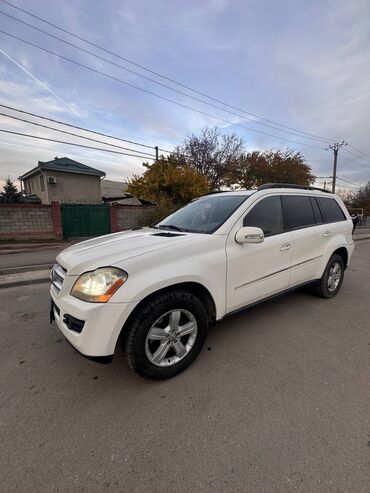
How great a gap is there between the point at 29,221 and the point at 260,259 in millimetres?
12621

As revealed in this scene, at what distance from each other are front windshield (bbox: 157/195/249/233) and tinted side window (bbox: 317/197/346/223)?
5.88 ft

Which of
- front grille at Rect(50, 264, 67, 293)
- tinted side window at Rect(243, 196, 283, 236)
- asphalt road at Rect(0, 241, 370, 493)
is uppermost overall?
tinted side window at Rect(243, 196, 283, 236)

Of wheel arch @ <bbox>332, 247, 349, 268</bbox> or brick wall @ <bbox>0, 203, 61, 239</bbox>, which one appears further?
brick wall @ <bbox>0, 203, 61, 239</bbox>

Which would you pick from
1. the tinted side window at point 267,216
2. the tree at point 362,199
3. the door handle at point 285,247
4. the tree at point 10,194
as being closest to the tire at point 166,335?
the tinted side window at point 267,216

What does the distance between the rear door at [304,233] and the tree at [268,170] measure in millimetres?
25232

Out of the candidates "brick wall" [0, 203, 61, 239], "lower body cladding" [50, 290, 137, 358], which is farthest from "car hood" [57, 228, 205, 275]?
"brick wall" [0, 203, 61, 239]

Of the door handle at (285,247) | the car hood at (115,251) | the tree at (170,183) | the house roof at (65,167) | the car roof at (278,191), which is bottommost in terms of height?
the door handle at (285,247)

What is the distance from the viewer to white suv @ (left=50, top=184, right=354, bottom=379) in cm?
191

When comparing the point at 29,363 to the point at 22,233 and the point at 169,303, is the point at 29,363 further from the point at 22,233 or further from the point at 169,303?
the point at 22,233

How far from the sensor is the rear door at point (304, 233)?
3.28 meters

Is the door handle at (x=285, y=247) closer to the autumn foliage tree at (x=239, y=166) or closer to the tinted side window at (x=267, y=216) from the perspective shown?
the tinted side window at (x=267, y=216)

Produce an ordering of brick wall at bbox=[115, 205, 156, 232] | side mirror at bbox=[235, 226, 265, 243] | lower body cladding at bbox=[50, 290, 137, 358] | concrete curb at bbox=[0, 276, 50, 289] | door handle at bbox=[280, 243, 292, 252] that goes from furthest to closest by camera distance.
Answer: brick wall at bbox=[115, 205, 156, 232]
concrete curb at bbox=[0, 276, 50, 289]
door handle at bbox=[280, 243, 292, 252]
side mirror at bbox=[235, 226, 265, 243]
lower body cladding at bbox=[50, 290, 137, 358]

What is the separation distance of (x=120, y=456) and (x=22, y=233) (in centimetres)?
1289

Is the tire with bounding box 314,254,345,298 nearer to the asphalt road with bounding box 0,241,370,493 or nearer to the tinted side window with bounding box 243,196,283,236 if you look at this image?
the asphalt road with bounding box 0,241,370,493
